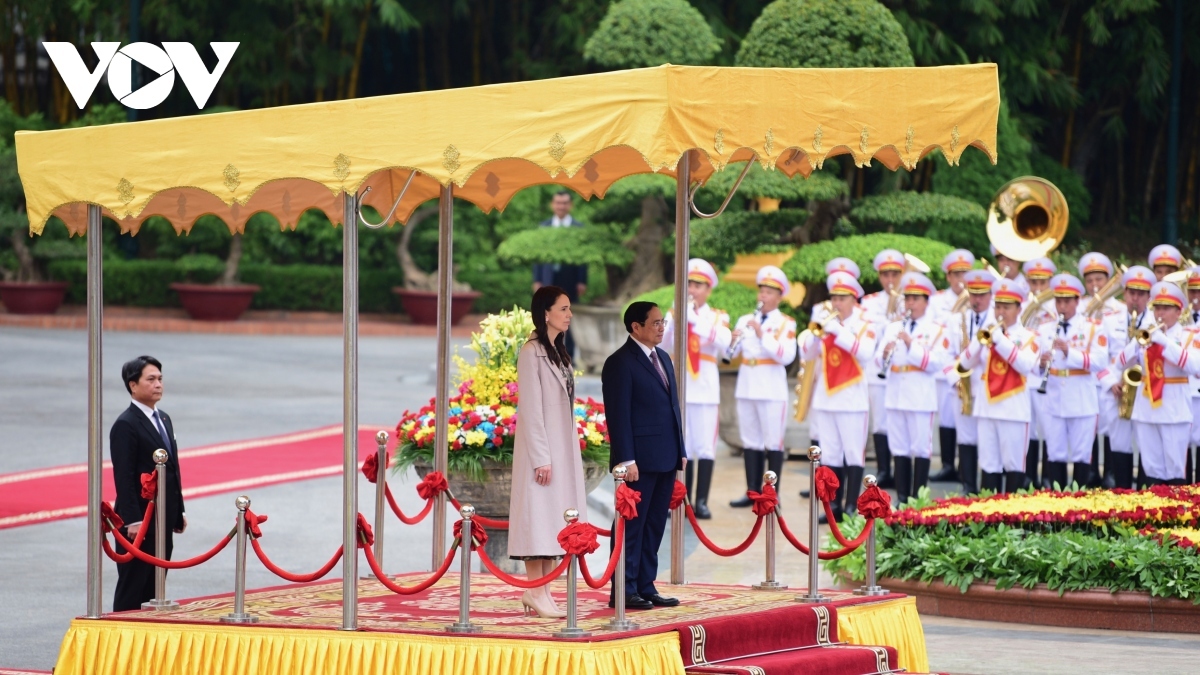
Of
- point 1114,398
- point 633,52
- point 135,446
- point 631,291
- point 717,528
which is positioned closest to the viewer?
point 135,446

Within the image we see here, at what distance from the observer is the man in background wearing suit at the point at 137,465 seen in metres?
8.58

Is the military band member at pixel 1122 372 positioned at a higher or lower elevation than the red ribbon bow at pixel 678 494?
higher

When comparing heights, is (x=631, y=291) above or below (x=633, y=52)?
below

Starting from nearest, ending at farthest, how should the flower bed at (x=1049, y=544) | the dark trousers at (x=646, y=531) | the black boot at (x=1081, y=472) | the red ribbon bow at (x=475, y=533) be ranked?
the red ribbon bow at (x=475, y=533) → the dark trousers at (x=646, y=531) → the flower bed at (x=1049, y=544) → the black boot at (x=1081, y=472)

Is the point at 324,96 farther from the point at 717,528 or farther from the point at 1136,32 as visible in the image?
the point at 717,528

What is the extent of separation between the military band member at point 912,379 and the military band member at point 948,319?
0.49 m

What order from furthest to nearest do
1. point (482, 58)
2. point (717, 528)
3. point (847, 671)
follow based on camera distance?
point (482, 58)
point (717, 528)
point (847, 671)

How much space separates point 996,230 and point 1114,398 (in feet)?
7.66

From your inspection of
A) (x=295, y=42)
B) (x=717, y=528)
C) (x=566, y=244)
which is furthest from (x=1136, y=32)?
(x=717, y=528)

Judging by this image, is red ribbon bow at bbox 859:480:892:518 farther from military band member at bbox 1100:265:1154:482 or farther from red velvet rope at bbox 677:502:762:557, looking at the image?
military band member at bbox 1100:265:1154:482

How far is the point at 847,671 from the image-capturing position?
8008 mm

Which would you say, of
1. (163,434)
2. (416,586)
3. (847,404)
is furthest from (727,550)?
(847,404)

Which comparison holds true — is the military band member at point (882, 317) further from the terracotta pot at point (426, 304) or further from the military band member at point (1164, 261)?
the terracotta pot at point (426, 304)

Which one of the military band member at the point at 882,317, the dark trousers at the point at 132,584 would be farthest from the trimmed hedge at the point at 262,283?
the dark trousers at the point at 132,584
